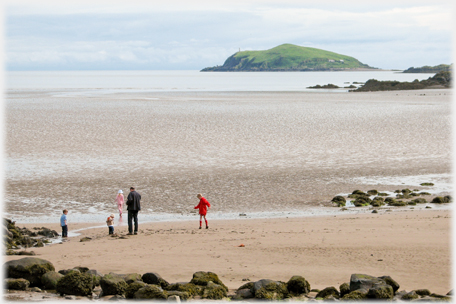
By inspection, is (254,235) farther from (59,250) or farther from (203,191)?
(203,191)

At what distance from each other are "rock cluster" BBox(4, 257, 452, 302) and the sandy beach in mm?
799

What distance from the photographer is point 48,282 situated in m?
11.1

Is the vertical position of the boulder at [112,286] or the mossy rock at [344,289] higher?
the boulder at [112,286]

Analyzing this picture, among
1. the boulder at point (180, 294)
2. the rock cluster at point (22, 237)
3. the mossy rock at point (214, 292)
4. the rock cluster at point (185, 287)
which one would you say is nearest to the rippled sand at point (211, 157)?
the rock cluster at point (22, 237)

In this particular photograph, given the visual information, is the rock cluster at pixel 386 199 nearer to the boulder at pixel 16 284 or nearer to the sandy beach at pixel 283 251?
the sandy beach at pixel 283 251

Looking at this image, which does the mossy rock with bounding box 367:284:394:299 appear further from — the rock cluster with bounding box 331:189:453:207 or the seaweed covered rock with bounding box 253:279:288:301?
the rock cluster with bounding box 331:189:453:207

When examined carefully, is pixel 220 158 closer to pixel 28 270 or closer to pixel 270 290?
pixel 28 270

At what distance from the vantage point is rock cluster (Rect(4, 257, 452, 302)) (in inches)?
403

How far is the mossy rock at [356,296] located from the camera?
10102mm

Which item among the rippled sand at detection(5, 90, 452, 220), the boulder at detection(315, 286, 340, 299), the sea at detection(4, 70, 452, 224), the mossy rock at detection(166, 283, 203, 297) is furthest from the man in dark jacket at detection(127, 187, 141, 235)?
the boulder at detection(315, 286, 340, 299)

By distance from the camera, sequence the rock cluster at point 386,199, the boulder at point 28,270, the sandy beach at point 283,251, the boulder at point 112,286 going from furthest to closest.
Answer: the rock cluster at point 386,199, the sandy beach at point 283,251, the boulder at point 28,270, the boulder at point 112,286

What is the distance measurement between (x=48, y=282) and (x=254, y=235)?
22.5 feet

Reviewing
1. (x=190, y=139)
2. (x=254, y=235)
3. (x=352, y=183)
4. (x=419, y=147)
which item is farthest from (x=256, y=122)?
(x=254, y=235)

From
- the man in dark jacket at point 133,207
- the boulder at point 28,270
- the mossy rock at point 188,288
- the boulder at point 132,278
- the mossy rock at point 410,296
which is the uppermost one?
the man in dark jacket at point 133,207
